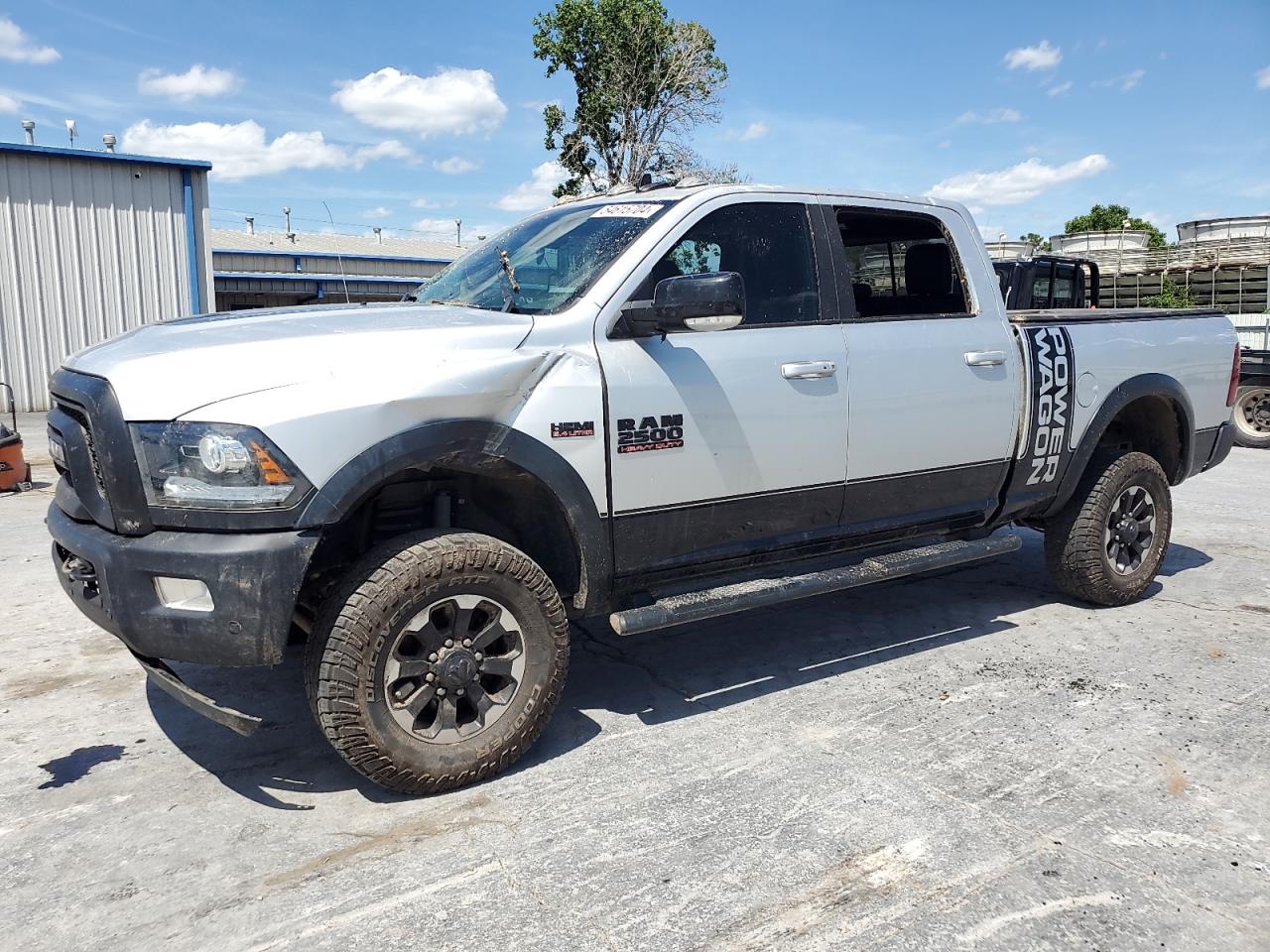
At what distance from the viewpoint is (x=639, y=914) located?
258 cm

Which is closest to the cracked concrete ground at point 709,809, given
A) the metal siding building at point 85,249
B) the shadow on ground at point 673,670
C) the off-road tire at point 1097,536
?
A: the shadow on ground at point 673,670

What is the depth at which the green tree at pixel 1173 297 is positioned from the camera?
2777 cm

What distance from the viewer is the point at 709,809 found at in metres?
3.13

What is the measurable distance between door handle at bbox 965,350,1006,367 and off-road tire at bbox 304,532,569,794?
2294 millimetres

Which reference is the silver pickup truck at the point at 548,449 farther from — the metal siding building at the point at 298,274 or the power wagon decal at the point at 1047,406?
the metal siding building at the point at 298,274

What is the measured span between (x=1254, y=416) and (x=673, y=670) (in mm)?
10684

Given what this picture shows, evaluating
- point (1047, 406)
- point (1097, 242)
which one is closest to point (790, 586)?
point (1047, 406)

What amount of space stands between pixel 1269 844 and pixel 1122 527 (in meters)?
2.64

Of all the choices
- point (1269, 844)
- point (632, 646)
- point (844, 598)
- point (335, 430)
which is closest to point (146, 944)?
point (335, 430)

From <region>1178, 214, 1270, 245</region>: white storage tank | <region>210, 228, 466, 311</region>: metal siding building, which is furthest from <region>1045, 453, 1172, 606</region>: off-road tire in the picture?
<region>1178, 214, 1270, 245</region>: white storage tank

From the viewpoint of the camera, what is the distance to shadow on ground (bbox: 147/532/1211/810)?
3510 mm

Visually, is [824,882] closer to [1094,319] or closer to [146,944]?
[146,944]

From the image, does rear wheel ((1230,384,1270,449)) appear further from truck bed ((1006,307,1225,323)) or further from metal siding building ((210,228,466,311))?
metal siding building ((210,228,466,311))

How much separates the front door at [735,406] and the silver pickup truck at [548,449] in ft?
0.04
